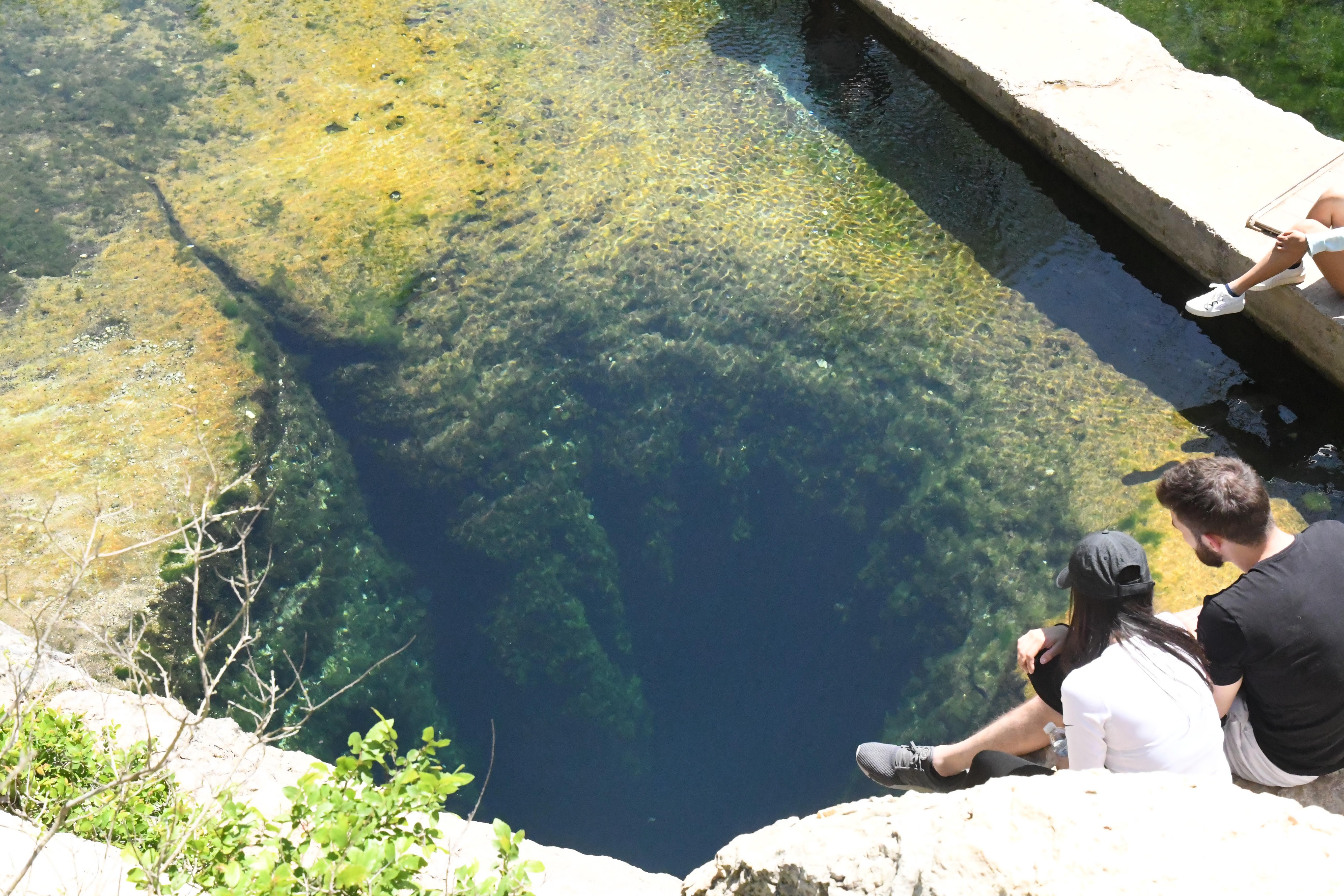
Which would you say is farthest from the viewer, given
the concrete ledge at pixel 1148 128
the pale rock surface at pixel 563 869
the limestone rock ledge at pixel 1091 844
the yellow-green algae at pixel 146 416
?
the concrete ledge at pixel 1148 128

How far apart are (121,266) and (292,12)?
2.70m

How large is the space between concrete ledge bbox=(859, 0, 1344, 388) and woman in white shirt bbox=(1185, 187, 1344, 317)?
0.12 meters

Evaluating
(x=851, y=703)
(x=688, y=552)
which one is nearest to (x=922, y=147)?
(x=688, y=552)

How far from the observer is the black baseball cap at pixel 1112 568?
2.23 m

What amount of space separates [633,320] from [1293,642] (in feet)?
10.6

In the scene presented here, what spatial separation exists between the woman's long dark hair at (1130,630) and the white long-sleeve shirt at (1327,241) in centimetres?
205

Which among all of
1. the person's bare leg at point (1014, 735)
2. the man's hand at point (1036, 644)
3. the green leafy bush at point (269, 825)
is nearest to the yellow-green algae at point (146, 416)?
the green leafy bush at point (269, 825)

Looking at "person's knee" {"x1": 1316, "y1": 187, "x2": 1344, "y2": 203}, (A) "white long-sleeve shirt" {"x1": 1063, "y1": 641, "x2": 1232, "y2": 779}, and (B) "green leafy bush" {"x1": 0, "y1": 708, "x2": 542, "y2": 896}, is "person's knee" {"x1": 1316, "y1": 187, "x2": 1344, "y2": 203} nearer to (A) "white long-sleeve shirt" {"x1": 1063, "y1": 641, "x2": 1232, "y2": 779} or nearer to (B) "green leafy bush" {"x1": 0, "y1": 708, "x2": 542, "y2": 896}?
(A) "white long-sleeve shirt" {"x1": 1063, "y1": 641, "x2": 1232, "y2": 779}

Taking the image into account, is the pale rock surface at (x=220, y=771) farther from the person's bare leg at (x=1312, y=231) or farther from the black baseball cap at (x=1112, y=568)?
the person's bare leg at (x=1312, y=231)

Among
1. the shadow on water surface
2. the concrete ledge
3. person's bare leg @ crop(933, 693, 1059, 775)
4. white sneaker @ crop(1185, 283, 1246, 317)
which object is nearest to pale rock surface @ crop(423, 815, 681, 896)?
person's bare leg @ crop(933, 693, 1059, 775)

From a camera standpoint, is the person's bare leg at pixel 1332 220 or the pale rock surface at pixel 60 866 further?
the person's bare leg at pixel 1332 220

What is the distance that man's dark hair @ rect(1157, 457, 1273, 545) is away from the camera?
2229 millimetres

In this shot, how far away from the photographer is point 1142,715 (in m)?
2.13

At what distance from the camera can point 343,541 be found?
4.22 meters
